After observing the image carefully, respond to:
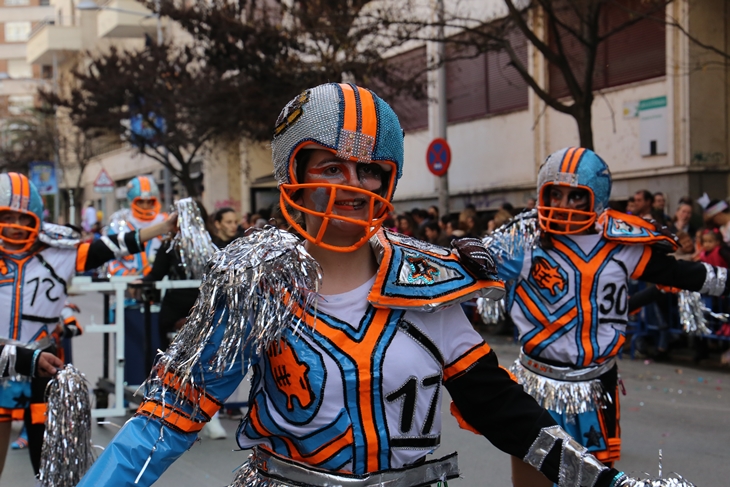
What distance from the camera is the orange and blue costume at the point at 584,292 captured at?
172 inches

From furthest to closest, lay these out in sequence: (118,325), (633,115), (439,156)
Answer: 1. (439,156)
2. (633,115)
3. (118,325)

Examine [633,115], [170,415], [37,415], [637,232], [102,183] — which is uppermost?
[633,115]

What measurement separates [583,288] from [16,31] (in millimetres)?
74440

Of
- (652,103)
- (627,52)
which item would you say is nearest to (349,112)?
(652,103)

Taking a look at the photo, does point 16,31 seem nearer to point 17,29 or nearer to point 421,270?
point 17,29

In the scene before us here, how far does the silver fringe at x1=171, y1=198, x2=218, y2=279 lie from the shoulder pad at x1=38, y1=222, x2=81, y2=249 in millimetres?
1166

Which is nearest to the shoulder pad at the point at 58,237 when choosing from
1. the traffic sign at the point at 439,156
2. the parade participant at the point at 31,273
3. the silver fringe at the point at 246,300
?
the parade participant at the point at 31,273

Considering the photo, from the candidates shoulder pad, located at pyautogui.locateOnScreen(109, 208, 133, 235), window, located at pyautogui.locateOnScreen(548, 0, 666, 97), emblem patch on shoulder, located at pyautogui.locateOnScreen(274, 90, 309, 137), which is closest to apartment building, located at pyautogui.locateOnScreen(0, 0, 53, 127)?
window, located at pyautogui.locateOnScreen(548, 0, 666, 97)

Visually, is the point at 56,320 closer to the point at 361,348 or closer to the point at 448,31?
the point at 361,348

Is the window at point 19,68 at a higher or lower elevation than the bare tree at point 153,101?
higher

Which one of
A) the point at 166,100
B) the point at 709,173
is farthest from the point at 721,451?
the point at 166,100

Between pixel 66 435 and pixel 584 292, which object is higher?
pixel 584 292

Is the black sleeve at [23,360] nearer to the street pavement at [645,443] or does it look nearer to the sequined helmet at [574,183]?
the street pavement at [645,443]

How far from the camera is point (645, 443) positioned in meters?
6.85
